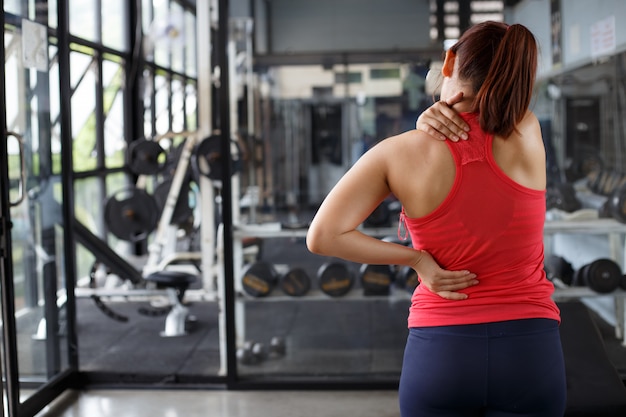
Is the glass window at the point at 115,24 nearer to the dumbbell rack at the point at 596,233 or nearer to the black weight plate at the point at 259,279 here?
the black weight plate at the point at 259,279

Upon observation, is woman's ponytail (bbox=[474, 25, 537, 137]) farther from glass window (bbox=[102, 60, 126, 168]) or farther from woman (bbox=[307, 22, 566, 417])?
glass window (bbox=[102, 60, 126, 168])

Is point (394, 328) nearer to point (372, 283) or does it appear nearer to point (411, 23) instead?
point (372, 283)

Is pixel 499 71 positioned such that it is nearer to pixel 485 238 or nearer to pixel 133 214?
pixel 485 238

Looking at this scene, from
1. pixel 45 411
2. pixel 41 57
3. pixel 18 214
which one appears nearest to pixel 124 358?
pixel 45 411

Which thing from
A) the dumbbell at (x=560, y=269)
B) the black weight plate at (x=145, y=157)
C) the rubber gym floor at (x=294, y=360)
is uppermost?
the black weight plate at (x=145, y=157)

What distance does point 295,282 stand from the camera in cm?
Result: 366

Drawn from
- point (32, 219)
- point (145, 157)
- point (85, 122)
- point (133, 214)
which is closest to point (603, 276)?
point (32, 219)

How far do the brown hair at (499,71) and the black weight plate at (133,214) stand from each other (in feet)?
12.9

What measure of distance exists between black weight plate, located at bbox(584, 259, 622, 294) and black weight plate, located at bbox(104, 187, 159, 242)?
2.61 m

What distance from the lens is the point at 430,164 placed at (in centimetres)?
121

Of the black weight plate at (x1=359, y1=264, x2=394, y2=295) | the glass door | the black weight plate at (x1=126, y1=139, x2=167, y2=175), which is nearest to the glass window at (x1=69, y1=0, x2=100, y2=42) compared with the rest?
the black weight plate at (x1=126, y1=139, x2=167, y2=175)

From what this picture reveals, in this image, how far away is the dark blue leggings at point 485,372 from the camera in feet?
3.97

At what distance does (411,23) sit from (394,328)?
1.34 metres

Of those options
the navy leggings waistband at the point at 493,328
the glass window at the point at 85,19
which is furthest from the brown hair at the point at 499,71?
the glass window at the point at 85,19
